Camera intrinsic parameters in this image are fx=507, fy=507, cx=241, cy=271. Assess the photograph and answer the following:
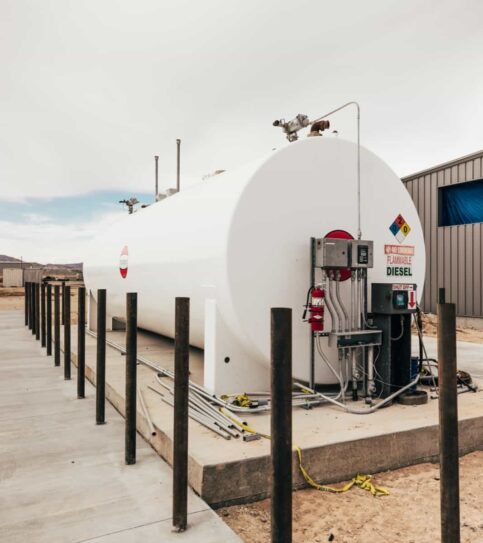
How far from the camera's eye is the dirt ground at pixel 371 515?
2.57m

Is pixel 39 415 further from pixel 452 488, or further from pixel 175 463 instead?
pixel 452 488

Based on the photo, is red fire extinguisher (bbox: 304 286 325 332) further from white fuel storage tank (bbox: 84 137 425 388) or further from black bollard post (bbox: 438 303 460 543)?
black bollard post (bbox: 438 303 460 543)

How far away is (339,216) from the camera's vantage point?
14.9 ft

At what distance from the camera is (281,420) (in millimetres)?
1936

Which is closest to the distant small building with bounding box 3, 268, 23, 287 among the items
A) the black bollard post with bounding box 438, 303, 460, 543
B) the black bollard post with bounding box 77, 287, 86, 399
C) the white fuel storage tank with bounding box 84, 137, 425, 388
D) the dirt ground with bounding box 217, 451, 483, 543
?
the black bollard post with bounding box 77, 287, 86, 399

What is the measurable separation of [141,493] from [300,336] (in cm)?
194

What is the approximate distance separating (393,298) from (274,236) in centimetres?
114

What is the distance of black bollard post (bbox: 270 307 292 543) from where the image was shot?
1.93 metres

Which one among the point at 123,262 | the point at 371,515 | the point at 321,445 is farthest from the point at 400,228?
the point at 123,262

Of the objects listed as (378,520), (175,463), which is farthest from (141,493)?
(378,520)

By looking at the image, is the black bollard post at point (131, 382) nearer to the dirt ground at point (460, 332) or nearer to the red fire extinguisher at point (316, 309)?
the red fire extinguisher at point (316, 309)

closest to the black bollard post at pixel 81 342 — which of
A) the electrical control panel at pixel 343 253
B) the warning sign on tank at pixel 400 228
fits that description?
the electrical control panel at pixel 343 253

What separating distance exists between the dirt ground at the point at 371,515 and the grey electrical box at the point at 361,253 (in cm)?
170

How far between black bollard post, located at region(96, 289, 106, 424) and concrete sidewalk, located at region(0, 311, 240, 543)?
0.14 metres
